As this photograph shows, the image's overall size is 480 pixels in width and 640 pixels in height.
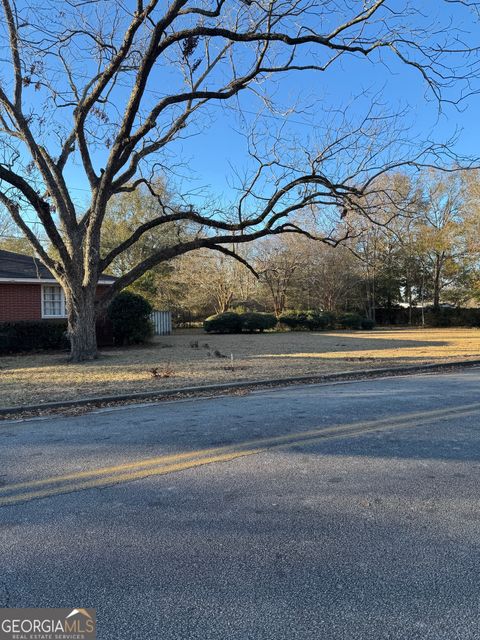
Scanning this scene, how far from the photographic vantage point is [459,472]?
14.3 ft

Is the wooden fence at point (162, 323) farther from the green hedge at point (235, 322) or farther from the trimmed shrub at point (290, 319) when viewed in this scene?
the trimmed shrub at point (290, 319)

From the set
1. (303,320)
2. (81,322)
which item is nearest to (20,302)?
(81,322)

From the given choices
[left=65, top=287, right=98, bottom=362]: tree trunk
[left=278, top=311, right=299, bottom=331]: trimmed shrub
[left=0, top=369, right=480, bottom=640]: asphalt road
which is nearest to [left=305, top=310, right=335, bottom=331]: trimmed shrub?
[left=278, top=311, right=299, bottom=331]: trimmed shrub

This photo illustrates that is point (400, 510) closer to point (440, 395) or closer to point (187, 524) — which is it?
point (187, 524)

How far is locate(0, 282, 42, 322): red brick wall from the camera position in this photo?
734 inches

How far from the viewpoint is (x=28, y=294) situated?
752 inches

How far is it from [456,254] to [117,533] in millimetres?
41706

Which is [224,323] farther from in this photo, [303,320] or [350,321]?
[350,321]

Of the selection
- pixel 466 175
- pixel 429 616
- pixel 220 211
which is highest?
pixel 466 175

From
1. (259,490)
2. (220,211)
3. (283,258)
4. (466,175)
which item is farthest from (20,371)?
(466,175)

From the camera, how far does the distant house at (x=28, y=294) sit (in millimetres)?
18641

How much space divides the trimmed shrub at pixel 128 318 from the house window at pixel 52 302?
2.74 meters

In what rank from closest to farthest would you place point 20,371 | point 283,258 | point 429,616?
1. point 429,616
2. point 20,371
3. point 283,258

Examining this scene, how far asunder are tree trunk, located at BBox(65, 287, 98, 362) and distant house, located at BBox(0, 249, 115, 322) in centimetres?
549
